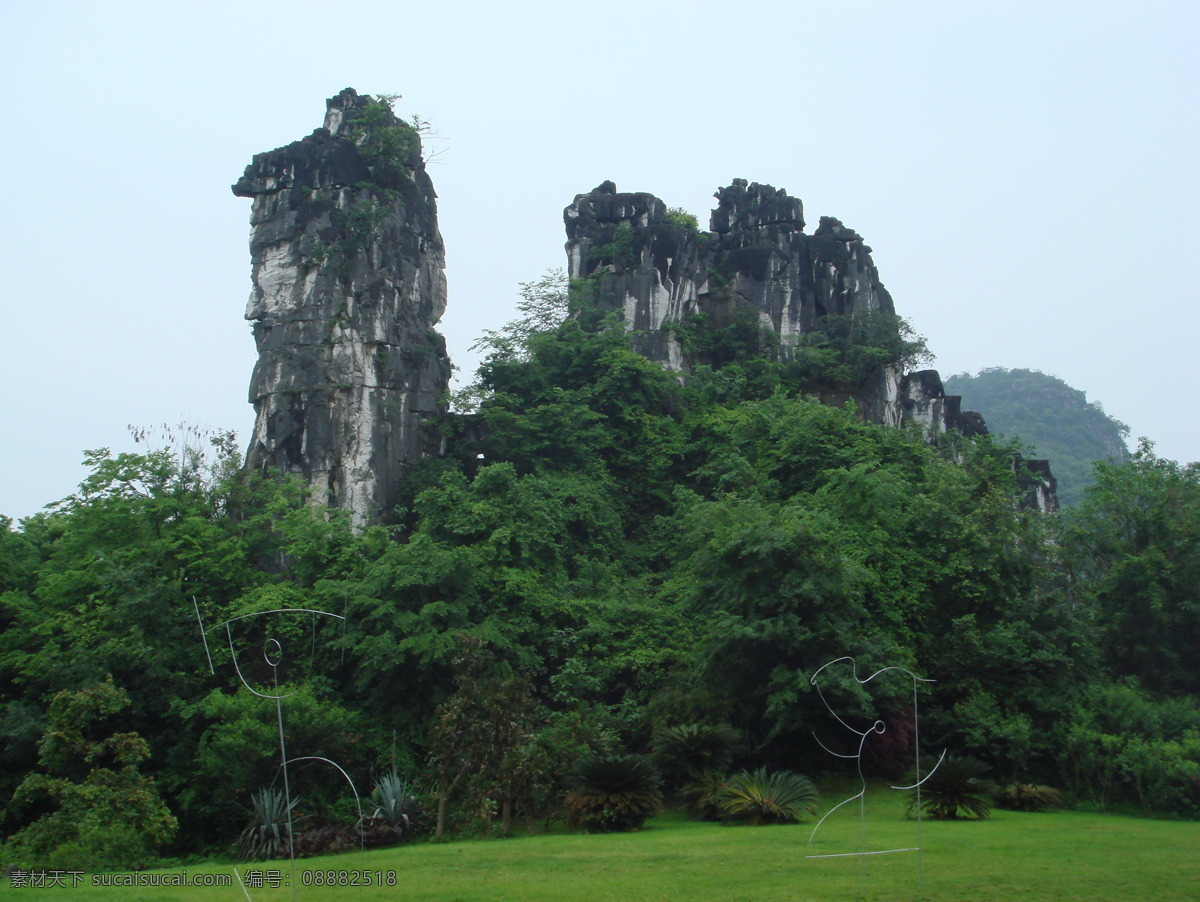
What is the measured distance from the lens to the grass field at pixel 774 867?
39.9 feet

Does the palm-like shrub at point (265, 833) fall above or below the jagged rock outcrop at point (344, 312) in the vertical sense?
below

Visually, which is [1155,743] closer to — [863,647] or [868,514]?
[863,647]

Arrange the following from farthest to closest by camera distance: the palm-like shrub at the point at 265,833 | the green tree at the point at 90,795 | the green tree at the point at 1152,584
→ the green tree at the point at 1152,584, the palm-like shrub at the point at 265,833, the green tree at the point at 90,795

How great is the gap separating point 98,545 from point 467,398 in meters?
12.4

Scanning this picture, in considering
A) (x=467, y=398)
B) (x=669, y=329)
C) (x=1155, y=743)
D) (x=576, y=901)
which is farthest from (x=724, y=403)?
(x=576, y=901)

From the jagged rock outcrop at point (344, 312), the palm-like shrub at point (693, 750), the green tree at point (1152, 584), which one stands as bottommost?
the palm-like shrub at point (693, 750)

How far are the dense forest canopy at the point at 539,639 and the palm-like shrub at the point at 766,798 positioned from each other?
1.52m

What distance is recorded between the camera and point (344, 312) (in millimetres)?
30156

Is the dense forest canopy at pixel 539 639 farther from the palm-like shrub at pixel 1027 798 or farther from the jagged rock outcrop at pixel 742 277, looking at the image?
the jagged rock outcrop at pixel 742 277

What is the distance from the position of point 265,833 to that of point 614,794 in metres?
5.36

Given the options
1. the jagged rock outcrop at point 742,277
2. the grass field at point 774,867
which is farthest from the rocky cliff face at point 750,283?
the grass field at point 774,867

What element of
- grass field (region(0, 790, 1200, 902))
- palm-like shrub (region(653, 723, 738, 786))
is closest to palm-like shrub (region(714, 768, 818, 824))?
grass field (region(0, 790, 1200, 902))

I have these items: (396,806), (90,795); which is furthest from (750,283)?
(90,795)

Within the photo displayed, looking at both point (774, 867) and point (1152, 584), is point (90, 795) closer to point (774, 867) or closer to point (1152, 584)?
point (774, 867)
